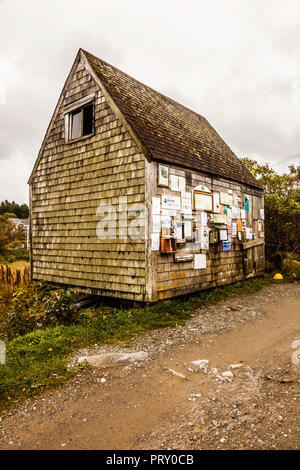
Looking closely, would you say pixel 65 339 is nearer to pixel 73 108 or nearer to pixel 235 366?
pixel 235 366

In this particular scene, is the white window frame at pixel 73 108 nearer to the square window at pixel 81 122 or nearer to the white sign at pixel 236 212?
the square window at pixel 81 122

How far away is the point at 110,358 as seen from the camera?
4559 mm

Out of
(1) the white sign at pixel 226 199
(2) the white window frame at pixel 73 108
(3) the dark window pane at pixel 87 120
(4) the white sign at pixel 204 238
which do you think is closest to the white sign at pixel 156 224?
(4) the white sign at pixel 204 238

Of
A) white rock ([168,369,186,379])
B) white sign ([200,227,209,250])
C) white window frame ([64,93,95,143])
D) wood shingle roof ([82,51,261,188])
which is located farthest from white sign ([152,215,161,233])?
white rock ([168,369,186,379])

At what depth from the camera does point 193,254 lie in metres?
8.73

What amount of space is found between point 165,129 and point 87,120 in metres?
2.55

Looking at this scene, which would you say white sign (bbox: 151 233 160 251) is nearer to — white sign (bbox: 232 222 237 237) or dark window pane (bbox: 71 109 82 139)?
white sign (bbox: 232 222 237 237)

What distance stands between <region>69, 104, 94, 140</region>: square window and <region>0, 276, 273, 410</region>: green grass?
224 inches

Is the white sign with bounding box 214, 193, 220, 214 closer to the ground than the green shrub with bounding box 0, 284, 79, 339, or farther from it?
farther from it

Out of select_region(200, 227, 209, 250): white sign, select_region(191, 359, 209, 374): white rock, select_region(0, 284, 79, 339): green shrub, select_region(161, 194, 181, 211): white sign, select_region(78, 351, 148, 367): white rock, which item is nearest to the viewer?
select_region(191, 359, 209, 374): white rock

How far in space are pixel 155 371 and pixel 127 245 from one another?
4146mm

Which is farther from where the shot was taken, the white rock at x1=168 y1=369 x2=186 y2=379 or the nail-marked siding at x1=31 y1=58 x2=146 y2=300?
the nail-marked siding at x1=31 y1=58 x2=146 y2=300

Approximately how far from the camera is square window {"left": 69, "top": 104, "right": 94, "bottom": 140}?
9.74 metres

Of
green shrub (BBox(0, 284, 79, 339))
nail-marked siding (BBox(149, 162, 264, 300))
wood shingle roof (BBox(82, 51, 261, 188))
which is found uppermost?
wood shingle roof (BBox(82, 51, 261, 188))
